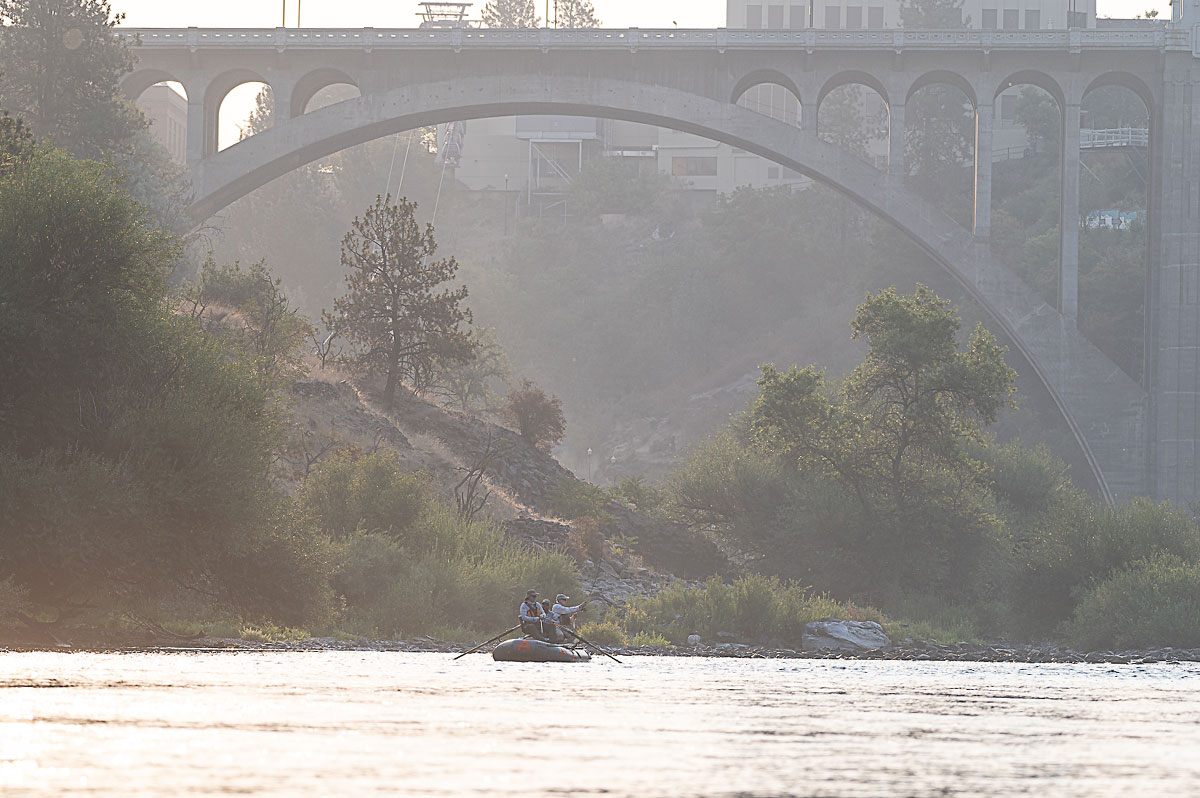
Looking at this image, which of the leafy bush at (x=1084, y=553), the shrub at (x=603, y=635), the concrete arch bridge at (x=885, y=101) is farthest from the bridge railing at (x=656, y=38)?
the shrub at (x=603, y=635)

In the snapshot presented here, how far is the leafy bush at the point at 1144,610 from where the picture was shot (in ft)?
151

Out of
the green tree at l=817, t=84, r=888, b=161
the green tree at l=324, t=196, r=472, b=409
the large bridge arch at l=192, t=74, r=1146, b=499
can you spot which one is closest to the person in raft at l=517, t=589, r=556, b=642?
the green tree at l=324, t=196, r=472, b=409

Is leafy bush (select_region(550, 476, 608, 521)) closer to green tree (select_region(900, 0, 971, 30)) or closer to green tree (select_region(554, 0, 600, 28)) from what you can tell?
green tree (select_region(900, 0, 971, 30))

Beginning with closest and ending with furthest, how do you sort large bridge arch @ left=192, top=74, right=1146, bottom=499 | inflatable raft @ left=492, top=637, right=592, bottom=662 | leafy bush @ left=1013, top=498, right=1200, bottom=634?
inflatable raft @ left=492, top=637, right=592, bottom=662 < leafy bush @ left=1013, top=498, right=1200, bottom=634 < large bridge arch @ left=192, top=74, right=1146, bottom=499

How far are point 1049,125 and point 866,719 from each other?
95.1m

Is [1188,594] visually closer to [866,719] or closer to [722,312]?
[866,719]

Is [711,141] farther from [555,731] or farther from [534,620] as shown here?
[555,731]

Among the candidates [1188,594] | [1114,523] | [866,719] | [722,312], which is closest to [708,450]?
[1114,523]

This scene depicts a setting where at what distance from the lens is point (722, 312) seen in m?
120

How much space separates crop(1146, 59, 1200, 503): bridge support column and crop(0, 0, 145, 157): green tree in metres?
41.8

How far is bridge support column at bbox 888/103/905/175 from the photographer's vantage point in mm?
72062

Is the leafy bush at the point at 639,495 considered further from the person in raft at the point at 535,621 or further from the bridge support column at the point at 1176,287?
the person in raft at the point at 535,621

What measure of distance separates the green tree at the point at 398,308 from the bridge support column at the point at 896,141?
2112 cm

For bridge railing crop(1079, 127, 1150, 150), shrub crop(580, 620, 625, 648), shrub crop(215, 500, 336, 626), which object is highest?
bridge railing crop(1079, 127, 1150, 150)
